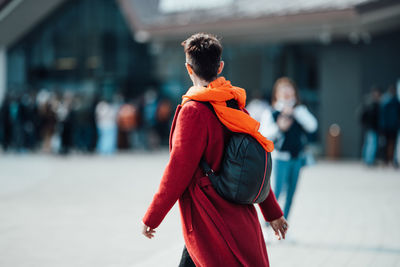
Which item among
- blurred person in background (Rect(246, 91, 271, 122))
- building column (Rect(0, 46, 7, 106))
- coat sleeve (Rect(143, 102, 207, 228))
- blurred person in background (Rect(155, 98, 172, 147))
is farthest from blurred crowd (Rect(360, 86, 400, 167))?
building column (Rect(0, 46, 7, 106))

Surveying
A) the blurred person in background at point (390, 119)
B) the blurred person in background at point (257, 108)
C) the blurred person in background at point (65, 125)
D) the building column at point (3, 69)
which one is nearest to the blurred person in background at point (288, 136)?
the blurred person in background at point (390, 119)

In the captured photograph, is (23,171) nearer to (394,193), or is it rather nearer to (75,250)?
(75,250)

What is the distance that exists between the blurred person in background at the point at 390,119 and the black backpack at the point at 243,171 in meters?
10.2

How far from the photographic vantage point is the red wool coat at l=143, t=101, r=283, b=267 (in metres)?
2.35

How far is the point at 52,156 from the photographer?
15.4 metres

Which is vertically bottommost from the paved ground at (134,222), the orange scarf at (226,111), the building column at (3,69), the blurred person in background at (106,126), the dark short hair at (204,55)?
the paved ground at (134,222)

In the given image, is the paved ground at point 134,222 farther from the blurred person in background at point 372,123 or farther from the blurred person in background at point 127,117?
the blurred person in background at point 127,117

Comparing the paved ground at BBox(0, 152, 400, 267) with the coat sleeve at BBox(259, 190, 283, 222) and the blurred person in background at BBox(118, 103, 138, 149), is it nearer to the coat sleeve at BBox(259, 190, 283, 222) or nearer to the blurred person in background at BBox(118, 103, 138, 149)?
the coat sleeve at BBox(259, 190, 283, 222)

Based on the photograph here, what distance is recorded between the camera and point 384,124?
38.6 ft

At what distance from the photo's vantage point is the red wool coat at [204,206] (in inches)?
92.7

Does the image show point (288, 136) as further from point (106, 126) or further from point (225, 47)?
→ point (225, 47)

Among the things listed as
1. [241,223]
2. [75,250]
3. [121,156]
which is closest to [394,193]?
[75,250]

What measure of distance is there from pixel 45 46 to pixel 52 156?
8085mm

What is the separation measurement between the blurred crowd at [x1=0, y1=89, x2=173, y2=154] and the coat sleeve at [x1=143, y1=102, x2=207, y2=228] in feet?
44.0
